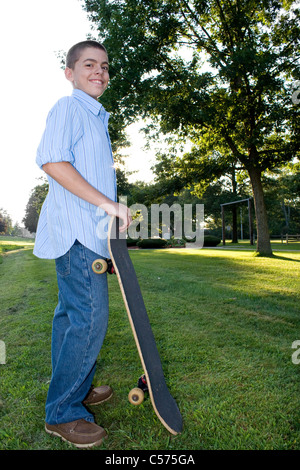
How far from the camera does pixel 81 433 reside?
183cm

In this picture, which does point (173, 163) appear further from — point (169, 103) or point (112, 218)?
point (112, 218)

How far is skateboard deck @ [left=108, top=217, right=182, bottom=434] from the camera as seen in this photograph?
6.13 feet

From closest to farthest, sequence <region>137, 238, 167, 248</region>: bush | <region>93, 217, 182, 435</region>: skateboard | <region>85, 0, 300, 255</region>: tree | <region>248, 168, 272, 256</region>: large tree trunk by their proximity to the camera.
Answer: <region>93, 217, 182, 435</region>: skateboard → <region>85, 0, 300, 255</region>: tree → <region>248, 168, 272, 256</region>: large tree trunk → <region>137, 238, 167, 248</region>: bush

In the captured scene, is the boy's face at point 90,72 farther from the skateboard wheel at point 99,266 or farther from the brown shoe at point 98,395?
the brown shoe at point 98,395

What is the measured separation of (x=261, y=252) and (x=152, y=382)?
13498mm

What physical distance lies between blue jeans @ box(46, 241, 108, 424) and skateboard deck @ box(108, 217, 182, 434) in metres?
0.12

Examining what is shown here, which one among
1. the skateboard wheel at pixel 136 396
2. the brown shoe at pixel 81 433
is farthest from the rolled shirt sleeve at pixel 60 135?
the brown shoe at pixel 81 433

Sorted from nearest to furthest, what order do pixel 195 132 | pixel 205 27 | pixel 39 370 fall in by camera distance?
pixel 39 370
pixel 205 27
pixel 195 132

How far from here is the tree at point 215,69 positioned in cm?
1223

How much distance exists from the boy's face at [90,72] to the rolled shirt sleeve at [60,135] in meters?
0.21

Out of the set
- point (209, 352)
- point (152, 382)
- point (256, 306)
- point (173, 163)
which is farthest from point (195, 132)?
point (152, 382)

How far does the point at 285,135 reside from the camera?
15.1 meters

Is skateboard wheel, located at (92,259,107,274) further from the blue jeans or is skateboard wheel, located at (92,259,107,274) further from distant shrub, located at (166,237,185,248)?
distant shrub, located at (166,237,185,248)

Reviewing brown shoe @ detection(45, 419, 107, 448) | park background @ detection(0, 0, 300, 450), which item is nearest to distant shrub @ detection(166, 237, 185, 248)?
park background @ detection(0, 0, 300, 450)
